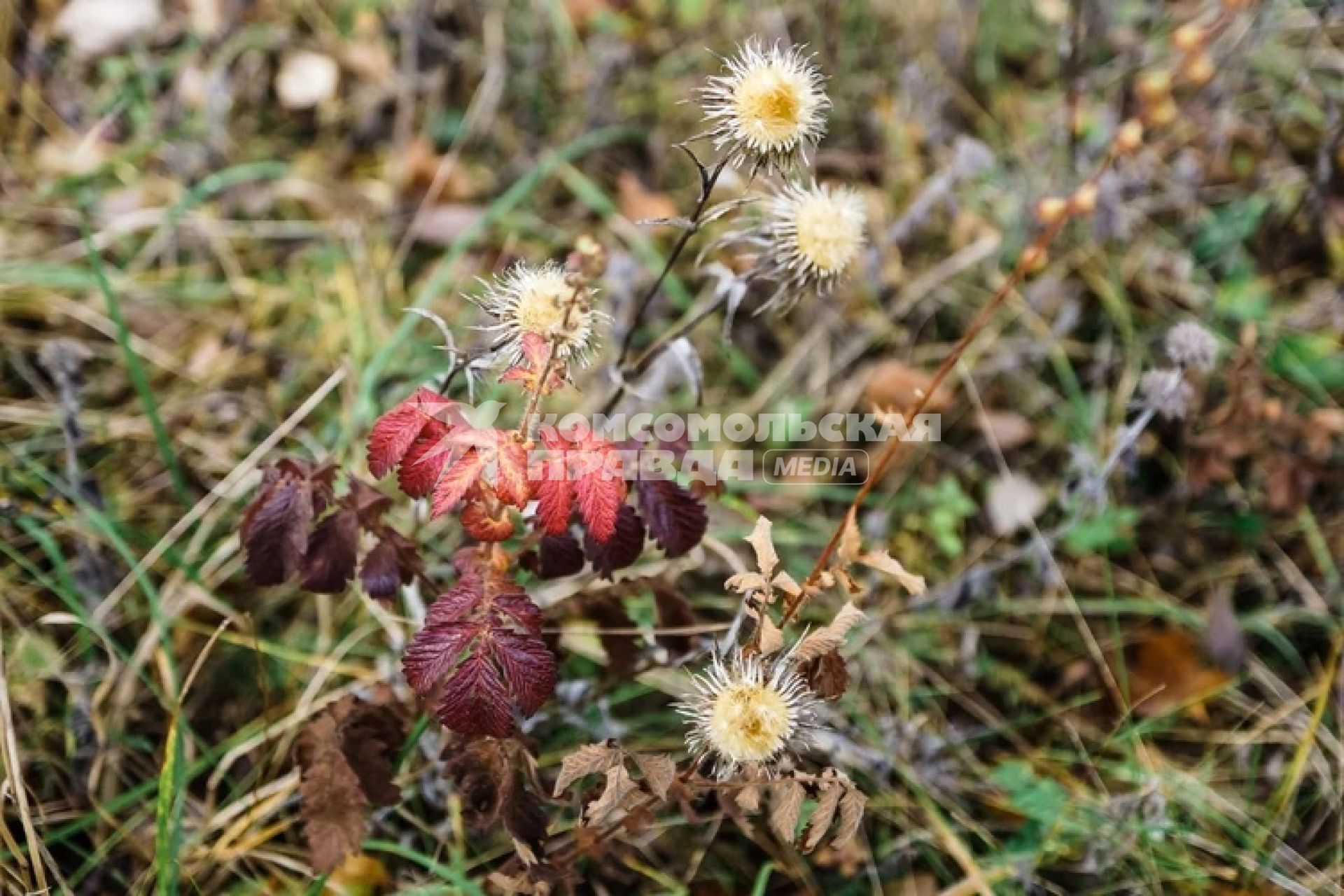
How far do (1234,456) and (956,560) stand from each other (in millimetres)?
554

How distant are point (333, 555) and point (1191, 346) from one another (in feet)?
4.43

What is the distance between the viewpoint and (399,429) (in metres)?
1.27

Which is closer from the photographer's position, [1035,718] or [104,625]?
[104,625]

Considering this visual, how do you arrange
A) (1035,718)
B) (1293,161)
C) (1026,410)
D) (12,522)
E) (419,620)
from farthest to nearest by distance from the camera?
1. (1293,161)
2. (1026,410)
3. (1035,718)
4. (12,522)
5. (419,620)

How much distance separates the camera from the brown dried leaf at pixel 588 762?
4.20 feet

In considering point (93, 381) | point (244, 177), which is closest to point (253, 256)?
point (244, 177)

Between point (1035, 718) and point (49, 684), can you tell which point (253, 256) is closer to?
point (49, 684)

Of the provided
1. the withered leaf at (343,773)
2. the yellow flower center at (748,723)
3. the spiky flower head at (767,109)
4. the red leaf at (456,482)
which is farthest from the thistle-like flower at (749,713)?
the spiky flower head at (767,109)

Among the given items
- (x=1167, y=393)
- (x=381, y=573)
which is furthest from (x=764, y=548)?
(x=1167, y=393)

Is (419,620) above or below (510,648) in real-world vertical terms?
above

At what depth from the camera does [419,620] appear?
5.49ft

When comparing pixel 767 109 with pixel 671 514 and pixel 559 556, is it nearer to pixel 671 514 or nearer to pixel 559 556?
pixel 671 514

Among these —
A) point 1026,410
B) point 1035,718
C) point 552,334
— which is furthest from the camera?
point 1026,410

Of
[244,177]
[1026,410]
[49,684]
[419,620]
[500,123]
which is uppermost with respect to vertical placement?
[500,123]
